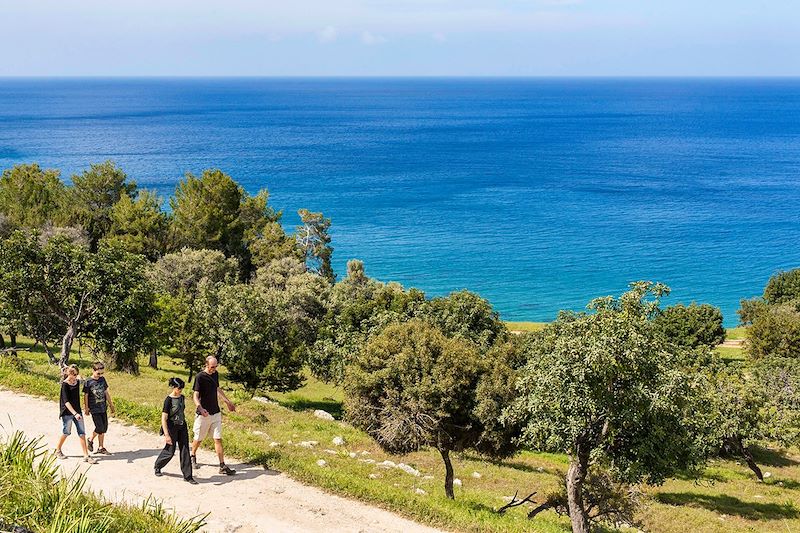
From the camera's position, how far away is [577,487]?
17250 millimetres

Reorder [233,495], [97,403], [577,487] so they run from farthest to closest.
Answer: [577,487], [97,403], [233,495]

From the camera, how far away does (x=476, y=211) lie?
12462 cm

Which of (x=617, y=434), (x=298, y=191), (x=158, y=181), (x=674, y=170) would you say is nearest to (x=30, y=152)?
(x=158, y=181)

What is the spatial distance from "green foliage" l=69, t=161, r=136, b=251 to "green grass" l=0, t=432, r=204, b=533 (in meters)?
61.7

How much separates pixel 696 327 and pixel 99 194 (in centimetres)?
6009

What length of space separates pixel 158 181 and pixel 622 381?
411 feet

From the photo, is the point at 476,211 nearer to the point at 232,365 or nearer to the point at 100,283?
the point at 232,365

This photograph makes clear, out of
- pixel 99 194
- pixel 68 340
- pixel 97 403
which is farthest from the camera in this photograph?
pixel 99 194

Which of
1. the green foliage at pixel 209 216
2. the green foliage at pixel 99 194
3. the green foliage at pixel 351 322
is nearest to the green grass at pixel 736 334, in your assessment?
the green foliage at pixel 351 322

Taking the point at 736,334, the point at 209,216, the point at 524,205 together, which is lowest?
the point at 736,334

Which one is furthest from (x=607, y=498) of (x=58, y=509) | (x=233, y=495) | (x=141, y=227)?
(x=141, y=227)

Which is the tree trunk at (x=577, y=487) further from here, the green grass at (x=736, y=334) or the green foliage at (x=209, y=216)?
the green grass at (x=736, y=334)

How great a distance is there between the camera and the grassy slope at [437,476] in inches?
625

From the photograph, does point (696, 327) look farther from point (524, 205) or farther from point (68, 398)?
point (524, 205)
